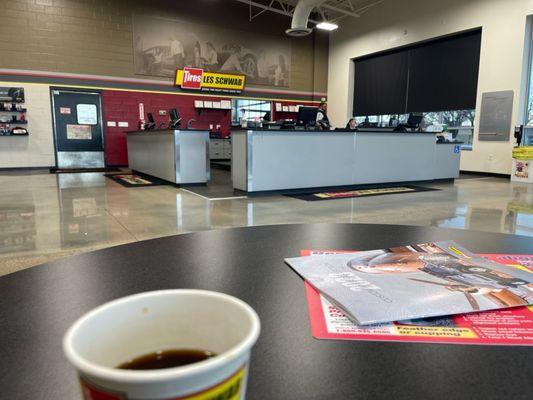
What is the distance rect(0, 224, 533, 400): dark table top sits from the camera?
0.36m

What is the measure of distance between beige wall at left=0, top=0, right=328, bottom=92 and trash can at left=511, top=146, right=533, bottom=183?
305 inches

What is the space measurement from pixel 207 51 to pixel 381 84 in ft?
16.2

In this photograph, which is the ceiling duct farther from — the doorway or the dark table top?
the dark table top

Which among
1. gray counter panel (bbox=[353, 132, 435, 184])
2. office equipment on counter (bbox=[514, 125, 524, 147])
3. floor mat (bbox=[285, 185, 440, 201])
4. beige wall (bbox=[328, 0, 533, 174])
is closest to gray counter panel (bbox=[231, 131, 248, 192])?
floor mat (bbox=[285, 185, 440, 201])

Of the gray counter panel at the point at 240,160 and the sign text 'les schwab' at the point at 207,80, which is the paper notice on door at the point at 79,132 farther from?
the gray counter panel at the point at 240,160

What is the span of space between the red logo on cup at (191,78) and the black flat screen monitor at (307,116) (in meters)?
5.40

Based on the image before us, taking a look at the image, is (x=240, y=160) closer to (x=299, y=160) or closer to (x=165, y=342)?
(x=299, y=160)

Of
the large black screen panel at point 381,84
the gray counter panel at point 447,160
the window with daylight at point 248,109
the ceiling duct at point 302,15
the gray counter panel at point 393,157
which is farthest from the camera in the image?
the window with daylight at point 248,109

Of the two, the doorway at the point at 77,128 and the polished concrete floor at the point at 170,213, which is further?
the doorway at the point at 77,128

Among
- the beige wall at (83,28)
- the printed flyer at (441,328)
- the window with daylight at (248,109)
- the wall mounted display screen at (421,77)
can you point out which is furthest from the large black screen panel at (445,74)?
the printed flyer at (441,328)

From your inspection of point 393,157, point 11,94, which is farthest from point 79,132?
point 393,157

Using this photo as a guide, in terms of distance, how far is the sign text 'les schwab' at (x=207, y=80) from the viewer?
10.3 metres

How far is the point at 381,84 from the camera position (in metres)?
10.8

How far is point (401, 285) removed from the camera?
60 centimetres
